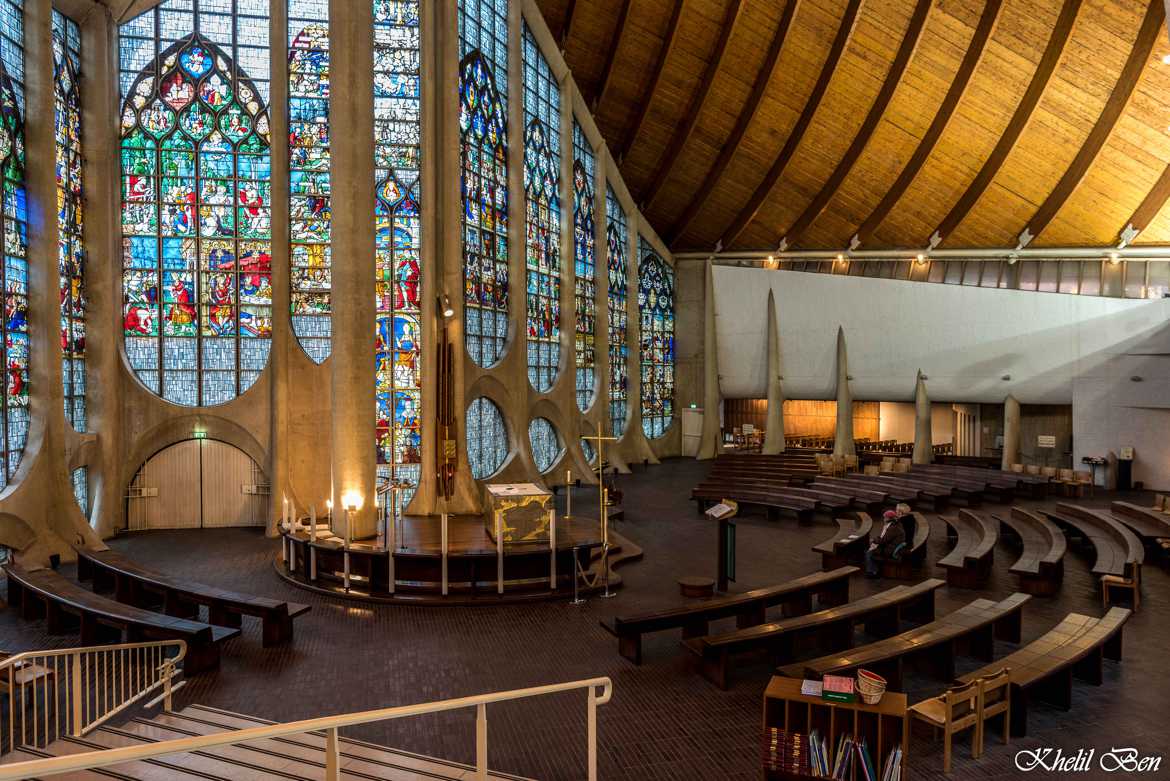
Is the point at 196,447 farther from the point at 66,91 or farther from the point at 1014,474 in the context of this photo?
the point at 1014,474

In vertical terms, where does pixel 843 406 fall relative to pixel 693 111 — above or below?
below

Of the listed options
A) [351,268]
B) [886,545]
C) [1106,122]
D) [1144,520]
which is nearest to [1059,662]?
[886,545]

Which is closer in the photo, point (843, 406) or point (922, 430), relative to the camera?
point (922, 430)

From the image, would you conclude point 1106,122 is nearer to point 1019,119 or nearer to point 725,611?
point 1019,119

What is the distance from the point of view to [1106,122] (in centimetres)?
1584

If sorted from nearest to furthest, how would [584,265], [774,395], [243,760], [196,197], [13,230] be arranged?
[243,760], [13,230], [196,197], [584,265], [774,395]

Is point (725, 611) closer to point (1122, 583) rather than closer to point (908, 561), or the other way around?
point (908, 561)

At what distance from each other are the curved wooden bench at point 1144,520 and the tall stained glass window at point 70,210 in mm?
18158

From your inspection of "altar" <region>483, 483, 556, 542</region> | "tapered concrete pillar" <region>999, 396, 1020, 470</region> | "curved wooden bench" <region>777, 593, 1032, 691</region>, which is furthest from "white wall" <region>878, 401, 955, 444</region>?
"curved wooden bench" <region>777, 593, 1032, 691</region>

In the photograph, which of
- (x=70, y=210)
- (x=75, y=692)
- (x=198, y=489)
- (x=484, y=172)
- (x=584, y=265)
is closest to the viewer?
(x=75, y=692)

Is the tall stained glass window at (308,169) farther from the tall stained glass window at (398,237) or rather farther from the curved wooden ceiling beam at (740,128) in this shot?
the curved wooden ceiling beam at (740,128)

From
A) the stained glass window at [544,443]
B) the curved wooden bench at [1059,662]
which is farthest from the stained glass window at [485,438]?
the curved wooden bench at [1059,662]

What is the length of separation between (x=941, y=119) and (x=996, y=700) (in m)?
16.2

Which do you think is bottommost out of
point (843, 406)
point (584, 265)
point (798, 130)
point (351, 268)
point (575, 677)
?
point (575, 677)
